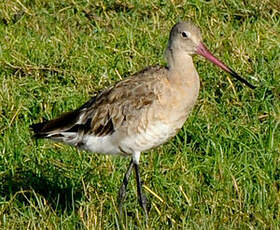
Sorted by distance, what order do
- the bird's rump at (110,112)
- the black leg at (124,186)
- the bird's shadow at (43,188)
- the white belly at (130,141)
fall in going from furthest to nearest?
the bird's shadow at (43,188) < the black leg at (124,186) < the bird's rump at (110,112) < the white belly at (130,141)

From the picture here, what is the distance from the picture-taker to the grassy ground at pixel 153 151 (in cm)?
676

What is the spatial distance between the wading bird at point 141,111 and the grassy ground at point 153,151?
1.10 ft

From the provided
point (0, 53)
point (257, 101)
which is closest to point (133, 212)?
point (257, 101)

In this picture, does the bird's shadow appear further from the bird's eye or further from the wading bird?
the bird's eye

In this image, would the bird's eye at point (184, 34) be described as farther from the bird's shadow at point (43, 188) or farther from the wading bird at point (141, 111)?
the bird's shadow at point (43, 188)

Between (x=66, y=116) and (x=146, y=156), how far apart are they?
0.75 meters

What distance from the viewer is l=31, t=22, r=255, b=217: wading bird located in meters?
6.76

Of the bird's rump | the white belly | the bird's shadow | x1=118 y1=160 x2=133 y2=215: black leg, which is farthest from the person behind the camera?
the bird's shadow

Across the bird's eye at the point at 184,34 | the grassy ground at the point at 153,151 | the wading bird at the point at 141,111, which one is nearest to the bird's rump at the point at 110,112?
the wading bird at the point at 141,111

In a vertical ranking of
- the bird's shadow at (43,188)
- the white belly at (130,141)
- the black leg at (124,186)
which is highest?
the white belly at (130,141)

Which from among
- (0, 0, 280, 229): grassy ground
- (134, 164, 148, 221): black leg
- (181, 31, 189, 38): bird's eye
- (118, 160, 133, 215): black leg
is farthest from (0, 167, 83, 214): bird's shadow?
(181, 31, 189, 38): bird's eye

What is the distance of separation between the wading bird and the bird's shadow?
1.27 feet

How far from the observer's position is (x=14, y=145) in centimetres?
770

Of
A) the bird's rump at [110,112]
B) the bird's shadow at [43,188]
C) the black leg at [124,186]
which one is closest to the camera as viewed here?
the bird's rump at [110,112]
